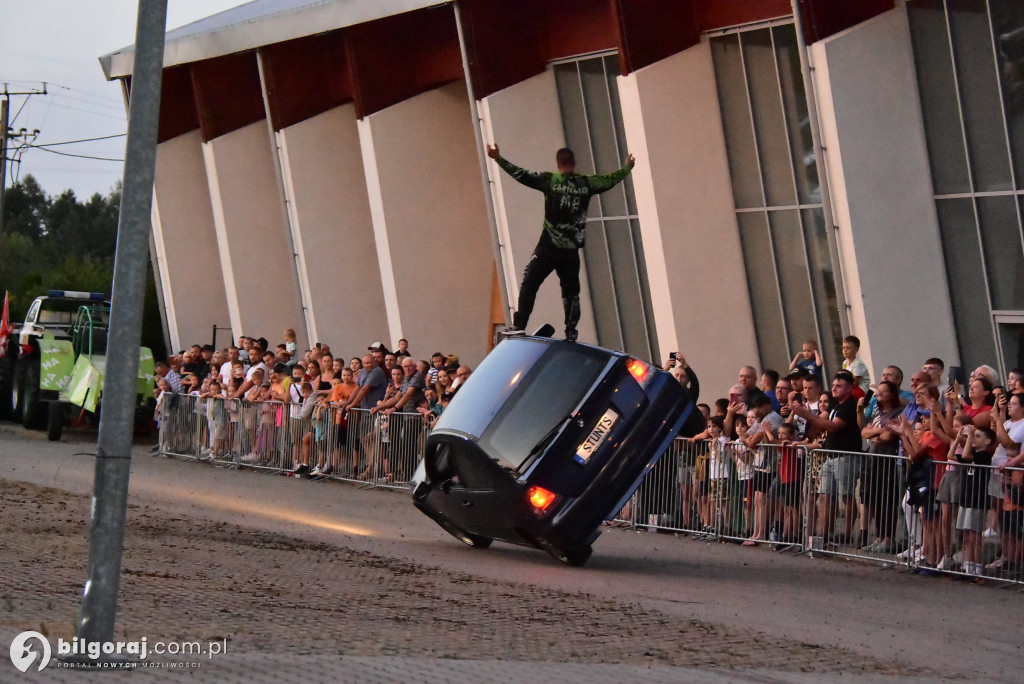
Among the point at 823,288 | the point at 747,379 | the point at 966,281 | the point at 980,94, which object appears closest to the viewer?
the point at 747,379

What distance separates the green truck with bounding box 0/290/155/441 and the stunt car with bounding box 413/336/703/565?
1432 cm

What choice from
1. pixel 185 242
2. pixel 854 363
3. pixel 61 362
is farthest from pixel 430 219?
pixel 854 363

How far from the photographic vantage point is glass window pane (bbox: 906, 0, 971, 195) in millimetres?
22281

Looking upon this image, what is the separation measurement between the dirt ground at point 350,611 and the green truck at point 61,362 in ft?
46.7

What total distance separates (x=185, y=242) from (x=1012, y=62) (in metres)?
27.9

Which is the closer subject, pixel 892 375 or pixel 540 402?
pixel 540 402

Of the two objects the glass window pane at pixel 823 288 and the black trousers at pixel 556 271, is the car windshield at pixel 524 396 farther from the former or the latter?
the glass window pane at pixel 823 288

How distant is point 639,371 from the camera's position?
13836 mm

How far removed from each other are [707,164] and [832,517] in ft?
41.1

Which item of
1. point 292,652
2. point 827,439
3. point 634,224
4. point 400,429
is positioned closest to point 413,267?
point 634,224

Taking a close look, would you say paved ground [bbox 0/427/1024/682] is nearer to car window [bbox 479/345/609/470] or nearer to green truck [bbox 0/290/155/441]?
car window [bbox 479/345/609/470]

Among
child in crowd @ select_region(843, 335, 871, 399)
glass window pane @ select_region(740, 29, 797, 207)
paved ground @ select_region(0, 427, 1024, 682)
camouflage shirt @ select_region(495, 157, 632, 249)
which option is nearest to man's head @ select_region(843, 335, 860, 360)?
child in crowd @ select_region(843, 335, 871, 399)

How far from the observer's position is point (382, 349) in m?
23.6

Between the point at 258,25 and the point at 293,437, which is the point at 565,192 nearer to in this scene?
the point at 293,437
